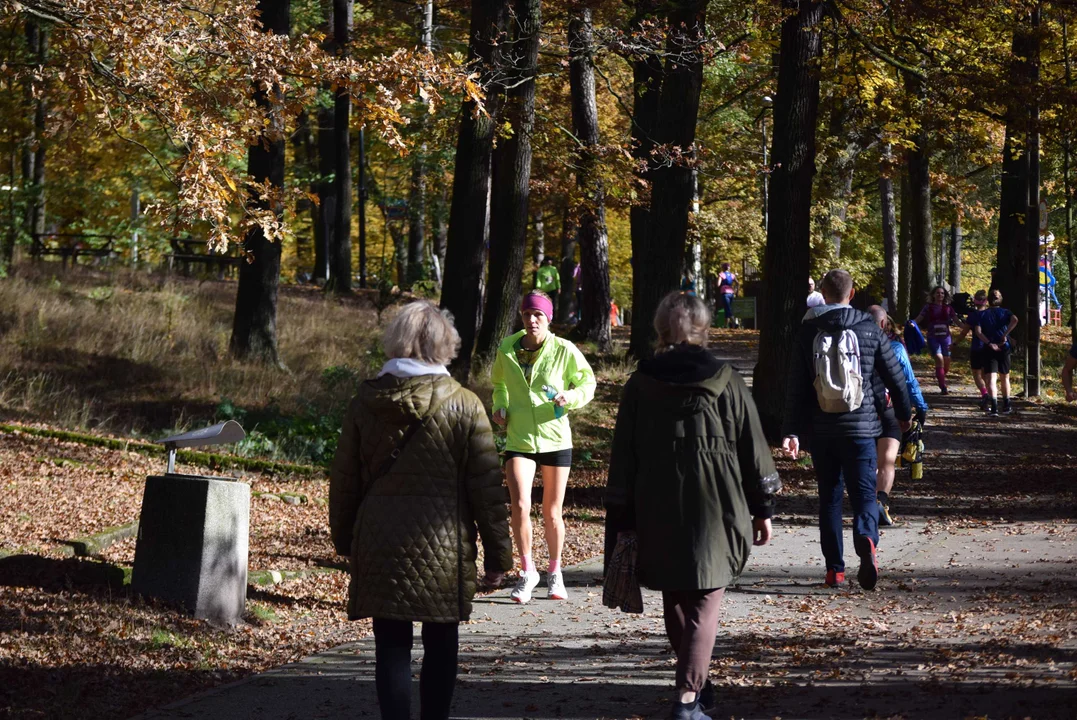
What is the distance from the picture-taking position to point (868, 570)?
8.54m

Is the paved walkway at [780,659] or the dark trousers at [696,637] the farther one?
the paved walkway at [780,659]

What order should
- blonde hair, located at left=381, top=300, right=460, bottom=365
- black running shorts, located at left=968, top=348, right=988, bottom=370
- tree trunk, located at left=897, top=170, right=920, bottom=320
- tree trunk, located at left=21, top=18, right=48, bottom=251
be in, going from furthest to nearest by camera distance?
1. tree trunk, located at left=897, top=170, right=920, bottom=320
2. tree trunk, located at left=21, top=18, right=48, bottom=251
3. black running shorts, located at left=968, top=348, right=988, bottom=370
4. blonde hair, located at left=381, top=300, right=460, bottom=365

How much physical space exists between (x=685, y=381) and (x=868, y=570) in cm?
362

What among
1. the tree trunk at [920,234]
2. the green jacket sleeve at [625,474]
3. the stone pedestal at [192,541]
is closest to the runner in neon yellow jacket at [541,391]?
the stone pedestal at [192,541]

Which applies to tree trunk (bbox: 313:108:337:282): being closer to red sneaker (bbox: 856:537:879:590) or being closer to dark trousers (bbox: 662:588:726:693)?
red sneaker (bbox: 856:537:879:590)

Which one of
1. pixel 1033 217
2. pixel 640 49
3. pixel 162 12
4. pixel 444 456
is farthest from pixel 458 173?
pixel 444 456

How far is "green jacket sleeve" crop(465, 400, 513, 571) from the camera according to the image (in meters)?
5.14

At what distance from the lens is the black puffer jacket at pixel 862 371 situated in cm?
848

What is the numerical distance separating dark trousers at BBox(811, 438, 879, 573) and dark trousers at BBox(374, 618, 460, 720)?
3.99m

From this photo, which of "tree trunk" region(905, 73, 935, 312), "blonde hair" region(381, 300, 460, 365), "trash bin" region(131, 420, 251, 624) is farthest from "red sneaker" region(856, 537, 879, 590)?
"tree trunk" region(905, 73, 935, 312)

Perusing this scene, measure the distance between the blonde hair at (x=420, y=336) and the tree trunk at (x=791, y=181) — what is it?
11.3 metres

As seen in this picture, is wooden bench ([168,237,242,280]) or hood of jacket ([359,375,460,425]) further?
wooden bench ([168,237,242,280])

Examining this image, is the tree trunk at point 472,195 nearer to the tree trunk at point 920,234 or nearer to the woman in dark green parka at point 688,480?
the woman in dark green parka at point 688,480

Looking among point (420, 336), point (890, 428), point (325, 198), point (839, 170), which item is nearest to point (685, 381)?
point (420, 336)
